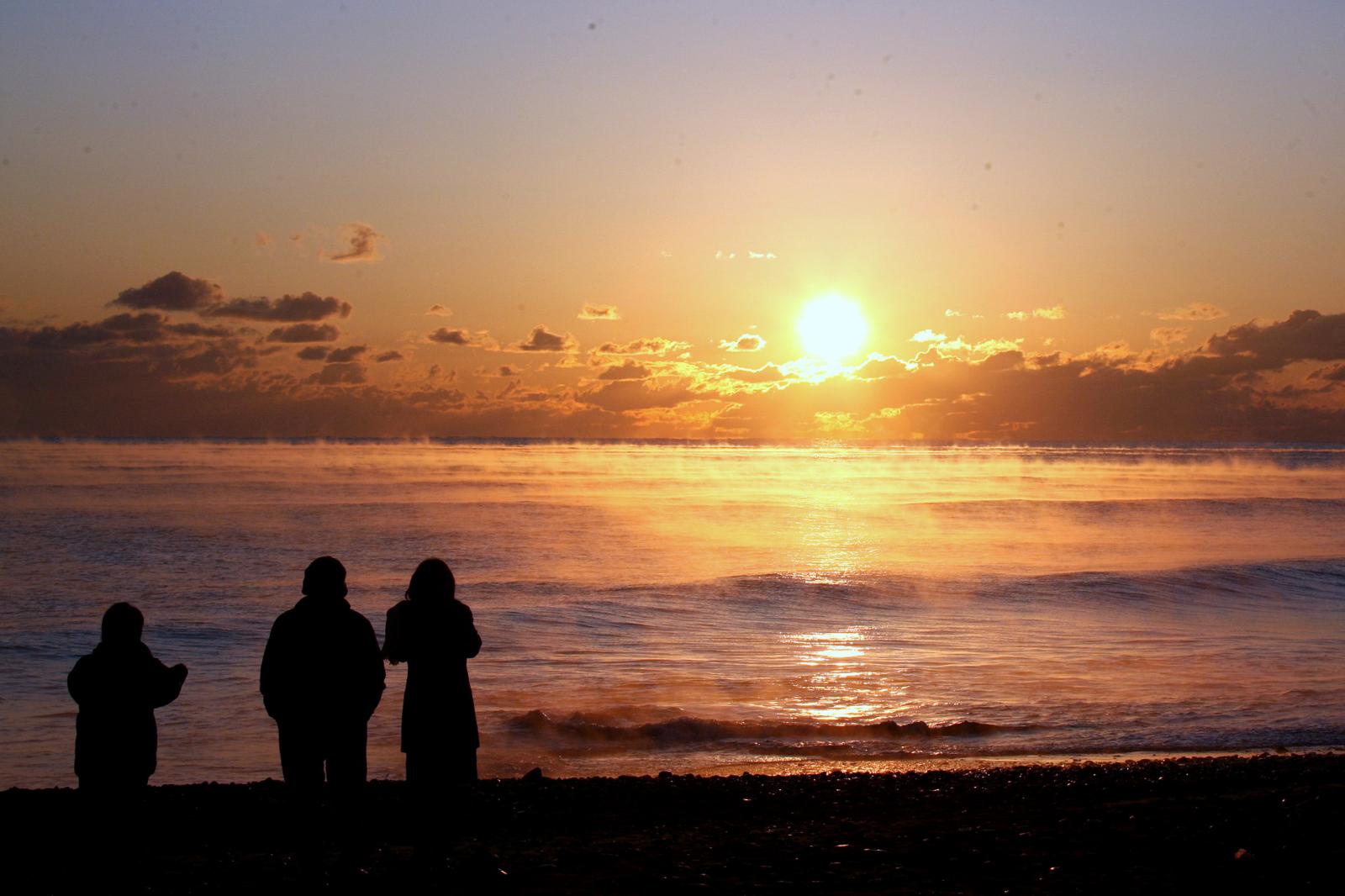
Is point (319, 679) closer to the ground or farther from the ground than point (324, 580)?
closer to the ground

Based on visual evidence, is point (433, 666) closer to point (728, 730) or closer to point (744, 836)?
point (744, 836)

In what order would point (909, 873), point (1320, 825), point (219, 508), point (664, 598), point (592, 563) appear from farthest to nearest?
1. point (219, 508)
2. point (592, 563)
3. point (664, 598)
4. point (1320, 825)
5. point (909, 873)

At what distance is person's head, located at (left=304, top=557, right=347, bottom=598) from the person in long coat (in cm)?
40

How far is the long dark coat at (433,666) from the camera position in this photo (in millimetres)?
6383

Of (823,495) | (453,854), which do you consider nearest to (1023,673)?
(453,854)

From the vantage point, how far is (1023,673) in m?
15.5

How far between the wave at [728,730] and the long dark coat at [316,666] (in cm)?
625

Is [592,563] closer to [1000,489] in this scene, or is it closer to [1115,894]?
[1115,894]

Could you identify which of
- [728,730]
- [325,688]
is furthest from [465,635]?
[728,730]

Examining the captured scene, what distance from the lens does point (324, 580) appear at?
19.9 feet

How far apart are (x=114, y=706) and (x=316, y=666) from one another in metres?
1.02

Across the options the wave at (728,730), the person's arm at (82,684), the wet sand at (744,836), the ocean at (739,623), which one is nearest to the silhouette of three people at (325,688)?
the person's arm at (82,684)

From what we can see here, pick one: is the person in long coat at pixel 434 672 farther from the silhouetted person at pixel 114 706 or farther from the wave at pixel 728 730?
the wave at pixel 728 730

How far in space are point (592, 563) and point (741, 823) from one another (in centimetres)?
2124
